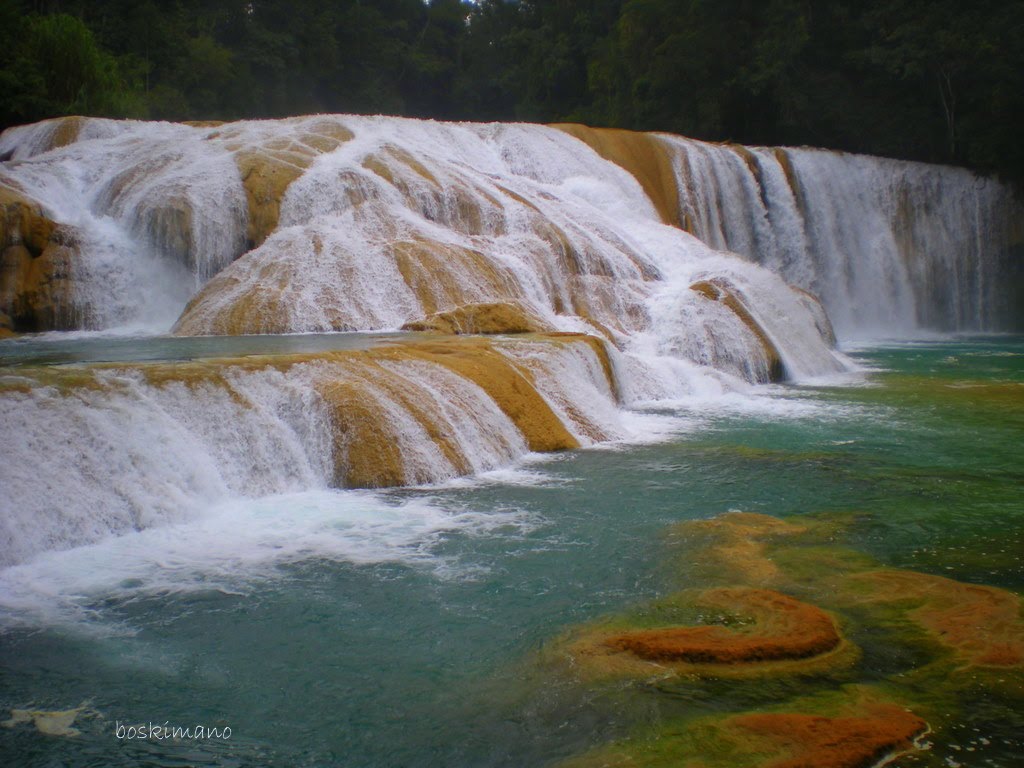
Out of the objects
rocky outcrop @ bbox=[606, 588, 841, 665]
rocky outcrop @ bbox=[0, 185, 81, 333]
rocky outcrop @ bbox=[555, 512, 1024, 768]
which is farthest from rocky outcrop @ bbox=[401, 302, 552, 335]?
rocky outcrop @ bbox=[606, 588, 841, 665]

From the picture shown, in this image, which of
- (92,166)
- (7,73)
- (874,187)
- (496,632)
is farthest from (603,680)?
(874,187)

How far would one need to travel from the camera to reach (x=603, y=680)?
14.7ft

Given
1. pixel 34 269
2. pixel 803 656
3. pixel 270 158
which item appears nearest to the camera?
pixel 803 656

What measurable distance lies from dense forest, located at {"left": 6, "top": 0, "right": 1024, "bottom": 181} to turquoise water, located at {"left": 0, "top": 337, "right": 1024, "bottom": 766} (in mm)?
18347

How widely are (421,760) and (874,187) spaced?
2504 cm

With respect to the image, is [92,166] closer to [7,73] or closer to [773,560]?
[7,73]

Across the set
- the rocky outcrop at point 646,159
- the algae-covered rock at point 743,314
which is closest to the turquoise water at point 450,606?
the algae-covered rock at point 743,314

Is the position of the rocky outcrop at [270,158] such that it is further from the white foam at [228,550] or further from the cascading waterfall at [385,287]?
the white foam at [228,550]

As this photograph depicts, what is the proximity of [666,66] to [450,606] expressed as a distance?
27575 mm

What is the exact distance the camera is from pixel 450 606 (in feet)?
18.1

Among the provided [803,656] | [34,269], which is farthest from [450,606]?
[34,269]

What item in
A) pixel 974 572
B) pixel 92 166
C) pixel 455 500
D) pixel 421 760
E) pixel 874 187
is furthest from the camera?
pixel 874 187

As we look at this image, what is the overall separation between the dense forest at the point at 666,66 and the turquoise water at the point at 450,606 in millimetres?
18347

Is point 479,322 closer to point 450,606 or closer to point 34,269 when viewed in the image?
point 34,269
